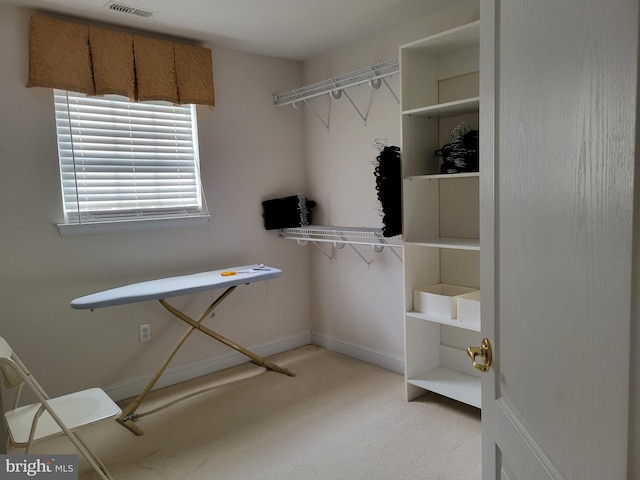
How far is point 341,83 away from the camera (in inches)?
134

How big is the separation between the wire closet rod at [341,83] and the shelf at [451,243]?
1.07 meters

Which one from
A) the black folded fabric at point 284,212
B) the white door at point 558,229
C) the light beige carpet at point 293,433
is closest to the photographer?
the white door at point 558,229

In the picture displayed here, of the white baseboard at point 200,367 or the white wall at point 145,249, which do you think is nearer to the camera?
the white wall at point 145,249

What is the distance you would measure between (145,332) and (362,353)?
5.31 feet

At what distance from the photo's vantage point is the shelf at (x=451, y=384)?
103 inches

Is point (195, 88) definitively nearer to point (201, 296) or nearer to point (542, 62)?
point (201, 296)

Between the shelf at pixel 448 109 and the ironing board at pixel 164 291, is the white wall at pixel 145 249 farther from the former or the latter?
the shelf at pixel 448 109

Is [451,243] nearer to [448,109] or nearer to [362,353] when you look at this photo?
[448,109]

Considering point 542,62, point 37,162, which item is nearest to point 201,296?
point 37,162

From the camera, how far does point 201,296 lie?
3.39m

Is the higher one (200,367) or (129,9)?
(129,9)

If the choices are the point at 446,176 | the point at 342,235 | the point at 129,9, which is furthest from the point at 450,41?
the point at 129,9

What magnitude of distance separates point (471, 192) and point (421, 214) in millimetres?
330

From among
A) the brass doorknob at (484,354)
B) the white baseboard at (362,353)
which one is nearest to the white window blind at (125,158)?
the white baseboard at (362,353)
